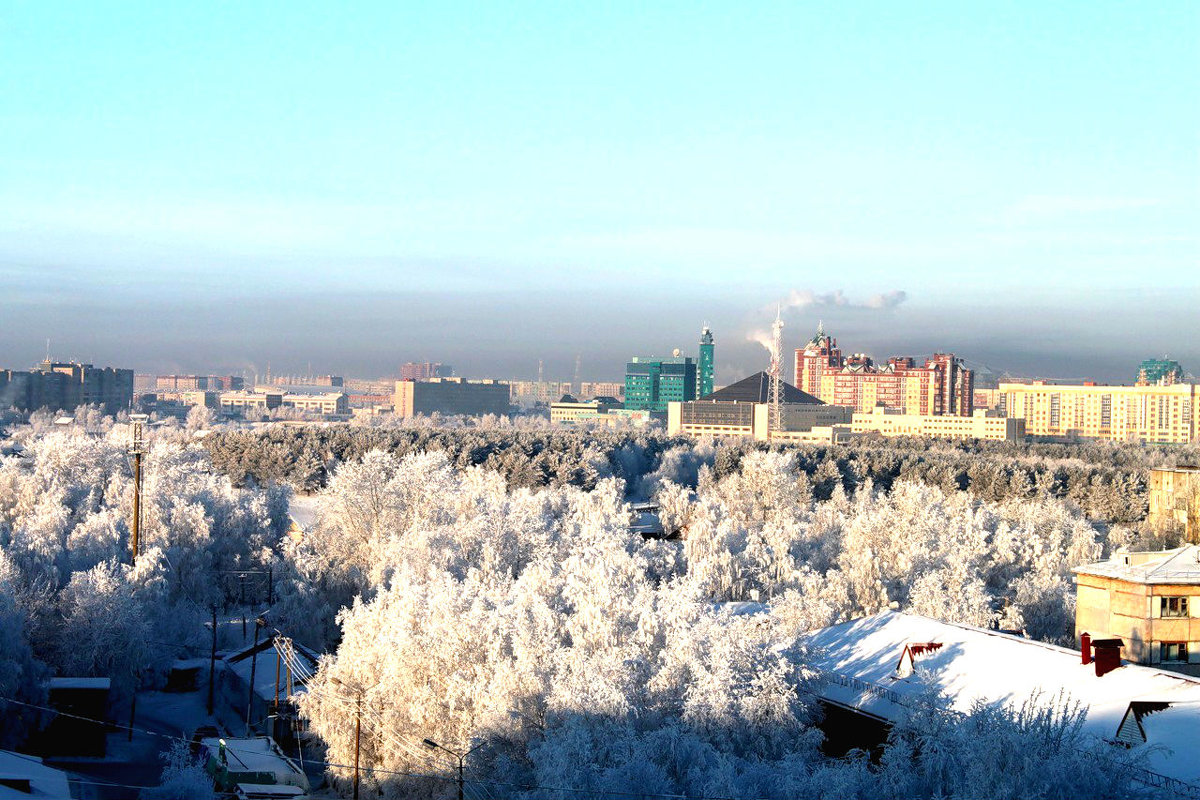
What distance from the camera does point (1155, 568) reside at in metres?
19.8

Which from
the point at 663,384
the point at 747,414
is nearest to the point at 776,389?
the point at 747,414

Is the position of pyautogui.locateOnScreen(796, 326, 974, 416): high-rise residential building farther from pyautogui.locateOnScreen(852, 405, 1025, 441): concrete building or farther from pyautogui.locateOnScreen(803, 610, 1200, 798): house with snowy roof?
pyautogui.locateOnScreen(803, 610, 1200, 798): house with snowy roof

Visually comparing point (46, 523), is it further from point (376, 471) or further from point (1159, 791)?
point (1159, 791)

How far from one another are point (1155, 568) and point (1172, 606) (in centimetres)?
70

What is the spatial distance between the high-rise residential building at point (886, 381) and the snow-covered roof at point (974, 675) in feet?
418

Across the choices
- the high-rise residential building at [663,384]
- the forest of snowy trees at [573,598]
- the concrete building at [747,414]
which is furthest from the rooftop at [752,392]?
the forest of snowy trees at [573,598]

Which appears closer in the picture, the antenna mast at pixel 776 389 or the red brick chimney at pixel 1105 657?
the red brick chimney at pixel 1105 657

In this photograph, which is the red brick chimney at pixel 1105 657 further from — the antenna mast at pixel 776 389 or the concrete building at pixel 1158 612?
the antenna mast at pixel 776 389

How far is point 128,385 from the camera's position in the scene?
6565 inches

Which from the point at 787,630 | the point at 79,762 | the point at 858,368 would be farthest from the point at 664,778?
the point at 858,368

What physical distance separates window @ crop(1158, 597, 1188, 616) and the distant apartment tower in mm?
138172

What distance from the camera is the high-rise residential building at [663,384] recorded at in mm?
194500

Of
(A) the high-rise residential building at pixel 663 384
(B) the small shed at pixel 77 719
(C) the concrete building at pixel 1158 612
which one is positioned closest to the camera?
(C) the concrete building at pixel 1158 612

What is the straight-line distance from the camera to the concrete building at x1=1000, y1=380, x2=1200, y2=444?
130 metres
